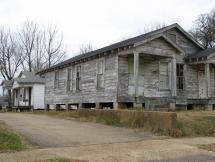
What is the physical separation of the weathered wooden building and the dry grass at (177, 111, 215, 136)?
4.39 m

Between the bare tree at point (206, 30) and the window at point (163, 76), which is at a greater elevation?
the bare tree at point (206, 30)

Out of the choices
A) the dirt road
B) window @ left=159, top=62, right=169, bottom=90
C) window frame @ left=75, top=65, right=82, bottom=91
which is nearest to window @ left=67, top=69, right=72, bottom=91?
window frame @ left=75, top=65, right=82, bottom=91

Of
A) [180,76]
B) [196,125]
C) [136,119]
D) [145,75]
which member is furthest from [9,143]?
[180,76]

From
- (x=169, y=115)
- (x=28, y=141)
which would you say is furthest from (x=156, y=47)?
(x=28, y=141)

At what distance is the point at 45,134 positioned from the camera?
1244cm

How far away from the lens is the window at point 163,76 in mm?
22683

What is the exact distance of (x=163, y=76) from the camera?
22828 millimetres

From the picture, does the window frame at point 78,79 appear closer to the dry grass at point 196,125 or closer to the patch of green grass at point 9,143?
the dry grass at point 196,125

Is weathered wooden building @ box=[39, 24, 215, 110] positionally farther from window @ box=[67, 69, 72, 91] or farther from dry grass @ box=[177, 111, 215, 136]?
dry grass @ box=[177, 111, 215, 136]

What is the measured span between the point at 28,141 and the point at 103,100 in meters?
11.1

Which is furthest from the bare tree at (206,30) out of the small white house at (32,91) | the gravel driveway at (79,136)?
the gravel driveway at (79,136)

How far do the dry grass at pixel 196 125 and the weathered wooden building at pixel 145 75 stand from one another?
439 cm

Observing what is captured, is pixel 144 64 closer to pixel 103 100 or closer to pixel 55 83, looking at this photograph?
pixel 103 100

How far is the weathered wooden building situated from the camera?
20344 millimetres
